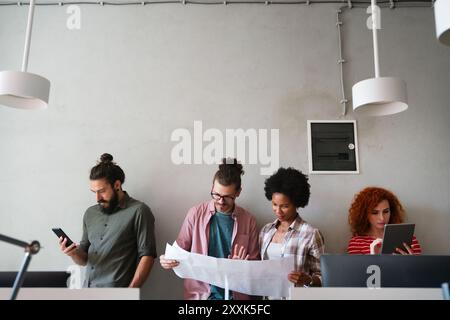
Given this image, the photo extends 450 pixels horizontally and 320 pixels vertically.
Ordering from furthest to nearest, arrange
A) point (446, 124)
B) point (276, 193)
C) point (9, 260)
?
point (446, 124)
point (9, 260)
point (276, 193)

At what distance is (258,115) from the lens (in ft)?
10.5

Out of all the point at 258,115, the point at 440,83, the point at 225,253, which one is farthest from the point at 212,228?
the point at 440,83

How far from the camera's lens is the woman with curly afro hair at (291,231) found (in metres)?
2.53

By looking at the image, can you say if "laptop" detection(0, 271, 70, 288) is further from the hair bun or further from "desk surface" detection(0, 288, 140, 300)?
the hair bun

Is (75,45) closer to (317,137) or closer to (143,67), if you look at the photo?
(143,67)

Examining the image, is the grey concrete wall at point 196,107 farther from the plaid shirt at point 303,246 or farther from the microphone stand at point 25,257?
the microphone stand at point 25,257

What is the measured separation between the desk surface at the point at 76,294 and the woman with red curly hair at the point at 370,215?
201 cm

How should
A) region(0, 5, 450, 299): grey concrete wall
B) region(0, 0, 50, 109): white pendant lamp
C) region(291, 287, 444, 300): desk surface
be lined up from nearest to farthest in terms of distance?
region(291, 287, 444, 300): desk surface → region(0, 0, 50, 109): white pendant lamp → region(0, 5, 450, 299): grey concrete wall

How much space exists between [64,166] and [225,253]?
1.35 meters

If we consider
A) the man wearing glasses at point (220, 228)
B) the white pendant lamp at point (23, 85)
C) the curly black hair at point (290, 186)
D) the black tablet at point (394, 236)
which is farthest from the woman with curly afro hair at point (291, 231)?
the white pendant lamp at point (23, 85)

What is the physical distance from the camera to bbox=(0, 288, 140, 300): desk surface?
1.16 meters

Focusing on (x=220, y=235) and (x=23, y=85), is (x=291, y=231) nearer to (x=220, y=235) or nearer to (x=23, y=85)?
(x=220, y=235)

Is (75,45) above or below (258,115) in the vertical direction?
above

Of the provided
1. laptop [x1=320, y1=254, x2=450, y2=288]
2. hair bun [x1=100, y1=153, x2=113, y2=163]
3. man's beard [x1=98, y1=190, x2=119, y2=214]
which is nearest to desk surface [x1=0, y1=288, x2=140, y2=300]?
laptop [x1=320, y1=254, x2=450, y2=288]
